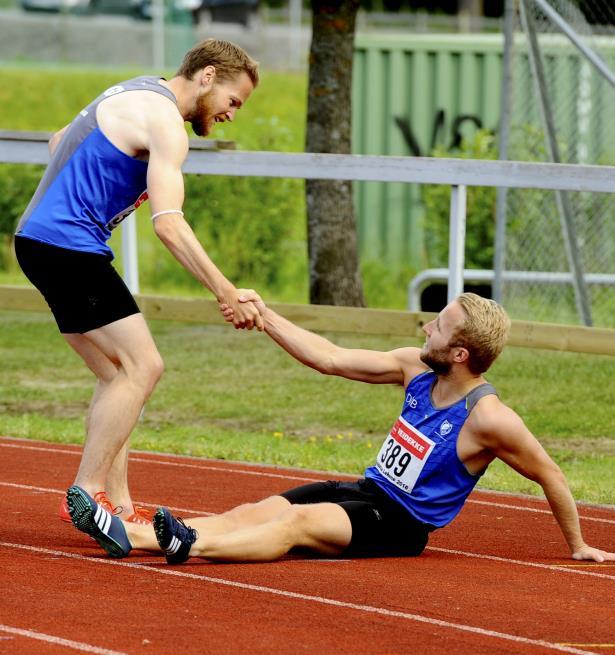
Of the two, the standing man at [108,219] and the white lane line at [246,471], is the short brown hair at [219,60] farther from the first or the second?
the white lane line at [246,471]

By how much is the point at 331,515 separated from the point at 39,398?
235 inches

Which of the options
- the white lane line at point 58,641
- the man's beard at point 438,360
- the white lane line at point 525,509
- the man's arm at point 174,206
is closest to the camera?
the white lane line at point 58,641

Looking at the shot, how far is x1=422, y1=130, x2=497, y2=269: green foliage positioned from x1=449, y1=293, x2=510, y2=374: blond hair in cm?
1095

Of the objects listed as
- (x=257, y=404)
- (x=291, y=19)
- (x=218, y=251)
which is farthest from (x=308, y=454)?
(x=291, y=19)

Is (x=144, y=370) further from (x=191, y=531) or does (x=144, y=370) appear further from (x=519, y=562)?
(x=519, y=562)

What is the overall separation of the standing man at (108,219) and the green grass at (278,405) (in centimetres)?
299

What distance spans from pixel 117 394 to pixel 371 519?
1.13 metres

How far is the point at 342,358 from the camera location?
20.9 ft

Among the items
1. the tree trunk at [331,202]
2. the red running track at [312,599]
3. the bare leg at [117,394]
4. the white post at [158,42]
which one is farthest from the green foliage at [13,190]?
the white post at [158,42]

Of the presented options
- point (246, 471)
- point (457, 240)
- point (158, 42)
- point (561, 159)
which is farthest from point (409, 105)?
point (158, 42)

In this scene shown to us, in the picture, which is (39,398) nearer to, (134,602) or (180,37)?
(134,602)

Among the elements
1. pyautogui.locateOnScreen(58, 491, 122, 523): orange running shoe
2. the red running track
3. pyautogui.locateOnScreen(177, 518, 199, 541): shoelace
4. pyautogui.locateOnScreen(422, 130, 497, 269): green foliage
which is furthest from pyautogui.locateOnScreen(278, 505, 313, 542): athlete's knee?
pyautogui.locateOnScreen(422, 130, 497, 269): green foliage

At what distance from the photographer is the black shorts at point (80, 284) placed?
6.19m

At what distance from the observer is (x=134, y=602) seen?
209 inches
